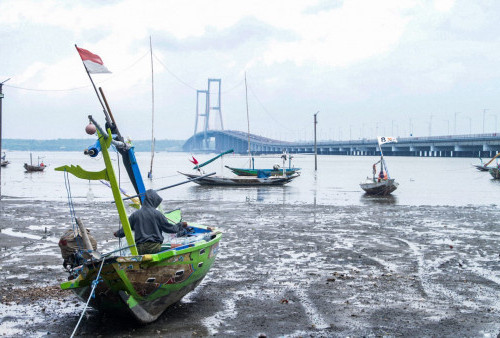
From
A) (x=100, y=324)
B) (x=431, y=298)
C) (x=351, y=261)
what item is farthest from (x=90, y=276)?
(x=351, y=261)

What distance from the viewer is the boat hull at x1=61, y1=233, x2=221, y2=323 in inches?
297

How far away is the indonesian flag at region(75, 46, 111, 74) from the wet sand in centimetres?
381

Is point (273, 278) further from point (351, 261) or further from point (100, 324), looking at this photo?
point (100, 324)

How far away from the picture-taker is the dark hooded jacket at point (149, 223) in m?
8.38

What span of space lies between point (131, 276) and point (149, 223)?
42.7 inches

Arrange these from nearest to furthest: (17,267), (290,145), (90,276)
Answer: (90,276), (17,267), (290,145)

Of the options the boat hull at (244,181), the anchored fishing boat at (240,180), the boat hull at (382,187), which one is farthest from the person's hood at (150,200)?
the boat hull at (244,181)

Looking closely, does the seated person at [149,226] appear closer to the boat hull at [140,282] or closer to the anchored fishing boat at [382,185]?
the boat hull at [140,282]

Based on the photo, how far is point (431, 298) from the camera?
31.2ft

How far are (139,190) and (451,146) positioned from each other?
434 ft

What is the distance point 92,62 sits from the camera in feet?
25.7

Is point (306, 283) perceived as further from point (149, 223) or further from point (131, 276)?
point (131, 276)

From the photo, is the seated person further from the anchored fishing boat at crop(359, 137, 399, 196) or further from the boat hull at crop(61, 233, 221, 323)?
the anchored fishing boat at crop(359, 137, 399, 196)

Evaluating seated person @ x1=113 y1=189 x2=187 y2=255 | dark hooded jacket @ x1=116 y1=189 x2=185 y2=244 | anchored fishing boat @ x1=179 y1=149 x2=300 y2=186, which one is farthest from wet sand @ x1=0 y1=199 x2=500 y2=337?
anchored fishing boat @ x1=179 y1=149 x2=300 y2=186
